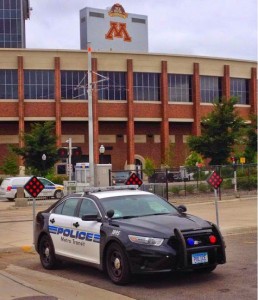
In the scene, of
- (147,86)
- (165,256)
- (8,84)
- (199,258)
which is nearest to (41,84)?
(8,84)

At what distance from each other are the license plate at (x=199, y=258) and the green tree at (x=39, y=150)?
41.7 metres

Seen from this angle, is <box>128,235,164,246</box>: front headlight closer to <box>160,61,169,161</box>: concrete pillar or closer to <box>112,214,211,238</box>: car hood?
<box>112,214,211,238</box>: car hood

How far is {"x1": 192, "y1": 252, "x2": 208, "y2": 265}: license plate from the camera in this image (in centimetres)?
895

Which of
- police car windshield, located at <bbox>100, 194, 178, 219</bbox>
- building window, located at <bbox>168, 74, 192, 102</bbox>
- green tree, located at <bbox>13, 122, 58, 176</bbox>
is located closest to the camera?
police car windshield, located at <bbox>100, 194, 178, 219</bbox>

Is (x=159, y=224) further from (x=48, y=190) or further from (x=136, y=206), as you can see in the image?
(x=48, y=190)

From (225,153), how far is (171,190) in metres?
13.2

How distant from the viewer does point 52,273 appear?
11.0 meters

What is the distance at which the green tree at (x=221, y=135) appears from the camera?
145ft

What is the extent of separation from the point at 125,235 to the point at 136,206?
3.98ft

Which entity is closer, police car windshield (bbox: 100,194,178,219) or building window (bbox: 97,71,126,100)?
police car windshield (bbox: 100,194,178,219)

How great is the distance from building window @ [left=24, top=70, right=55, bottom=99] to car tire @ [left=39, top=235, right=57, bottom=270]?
172ft

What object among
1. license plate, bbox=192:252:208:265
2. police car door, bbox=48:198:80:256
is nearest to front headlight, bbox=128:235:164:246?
license plate, bbox=192:252:208:265

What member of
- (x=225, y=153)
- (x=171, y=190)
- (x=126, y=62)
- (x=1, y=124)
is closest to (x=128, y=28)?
(x=126, y=62)

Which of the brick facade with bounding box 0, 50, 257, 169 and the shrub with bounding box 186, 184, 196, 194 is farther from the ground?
the brick facade with bounding box 0, 50, 257, 169
